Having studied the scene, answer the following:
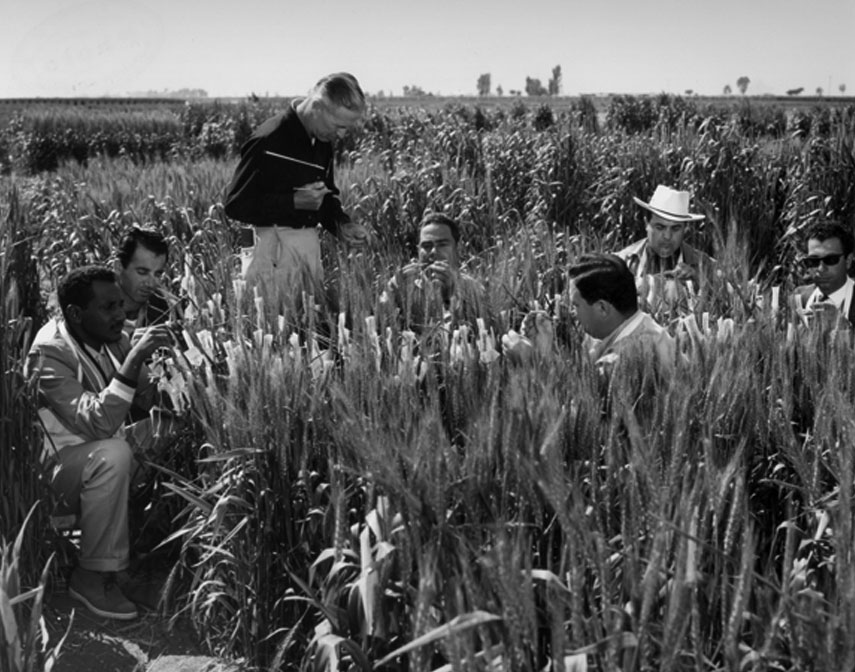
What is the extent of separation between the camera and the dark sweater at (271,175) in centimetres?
528

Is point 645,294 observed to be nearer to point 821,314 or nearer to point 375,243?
point 821,314

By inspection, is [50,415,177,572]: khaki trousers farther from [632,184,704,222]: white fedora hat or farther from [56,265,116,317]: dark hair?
[632,184,704,222]: white fedora hat

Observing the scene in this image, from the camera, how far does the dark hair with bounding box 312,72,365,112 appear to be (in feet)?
16.5

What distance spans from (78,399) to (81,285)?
431 millimetres

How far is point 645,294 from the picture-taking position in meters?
4.55

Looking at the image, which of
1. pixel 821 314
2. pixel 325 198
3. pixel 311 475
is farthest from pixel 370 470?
pixel 325 198

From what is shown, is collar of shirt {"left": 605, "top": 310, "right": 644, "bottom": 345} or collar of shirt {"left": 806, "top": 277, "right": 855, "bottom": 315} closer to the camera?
collar of shirt {"left": 605, "top": 310, "right": 644, "bottom": 345}

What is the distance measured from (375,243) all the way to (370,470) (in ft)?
15.7

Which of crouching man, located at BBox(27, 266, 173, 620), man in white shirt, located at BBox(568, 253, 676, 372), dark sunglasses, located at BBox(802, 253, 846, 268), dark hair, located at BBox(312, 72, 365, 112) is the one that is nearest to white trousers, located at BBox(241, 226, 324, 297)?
dark hair, located at BBox(312, 72, 365, 112)

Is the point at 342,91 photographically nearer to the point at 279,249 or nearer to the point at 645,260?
the point at 279,249

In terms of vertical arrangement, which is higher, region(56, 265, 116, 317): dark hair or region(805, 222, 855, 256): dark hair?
region(805, 222, 855, 256): dark hair

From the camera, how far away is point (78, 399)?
11.8 ft

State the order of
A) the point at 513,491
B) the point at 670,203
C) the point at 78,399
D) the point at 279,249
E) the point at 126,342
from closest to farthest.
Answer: the point at 513,491 < the point at 78,399 < the point at 126,342 < the point at 279,249 < the point at 670,203

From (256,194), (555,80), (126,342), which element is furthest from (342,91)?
(555,80)
